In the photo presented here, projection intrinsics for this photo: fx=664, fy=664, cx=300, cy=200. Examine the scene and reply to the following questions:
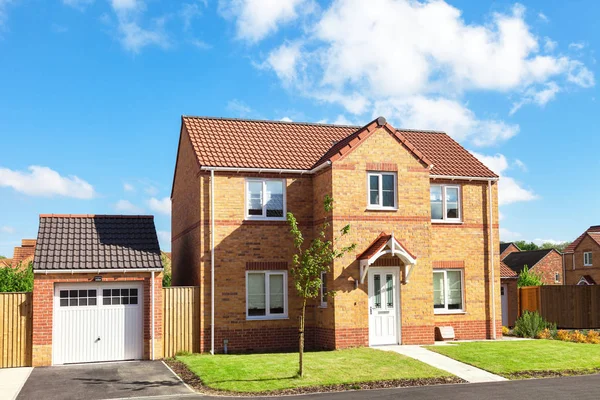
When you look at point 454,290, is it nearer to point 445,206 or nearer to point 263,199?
point 445,206

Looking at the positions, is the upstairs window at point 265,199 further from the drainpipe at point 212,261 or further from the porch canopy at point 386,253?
the porch canopy at point 386,253

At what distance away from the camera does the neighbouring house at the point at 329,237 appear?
22.8 meters

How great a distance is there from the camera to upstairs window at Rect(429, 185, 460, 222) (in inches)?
1037

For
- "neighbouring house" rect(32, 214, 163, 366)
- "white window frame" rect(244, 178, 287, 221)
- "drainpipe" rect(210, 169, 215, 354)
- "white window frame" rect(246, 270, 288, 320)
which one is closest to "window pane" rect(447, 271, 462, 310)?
"white window frame" rect(246, 270, 288, 320)

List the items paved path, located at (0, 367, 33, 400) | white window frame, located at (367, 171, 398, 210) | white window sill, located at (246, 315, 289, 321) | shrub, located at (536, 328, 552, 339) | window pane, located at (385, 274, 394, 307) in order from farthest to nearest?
shrub, located at (536, 328, 552, 339) → white window sill, located at (246, 315, 289, 321) → white window frame, located at (367, 171, 398, 210) → window pane, located at (385, 274, 394, 307) → paved path, located at (0, 367, 33, 400)

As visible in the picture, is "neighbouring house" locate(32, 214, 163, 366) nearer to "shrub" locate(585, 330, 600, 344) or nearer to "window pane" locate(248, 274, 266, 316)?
"window pane" locate(248, 274, 266, 316)

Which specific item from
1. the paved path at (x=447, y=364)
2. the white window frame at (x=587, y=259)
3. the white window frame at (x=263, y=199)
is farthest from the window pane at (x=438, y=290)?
the white window frame at (x=587, y=259)

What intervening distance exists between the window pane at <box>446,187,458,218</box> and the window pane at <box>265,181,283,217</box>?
273 inches

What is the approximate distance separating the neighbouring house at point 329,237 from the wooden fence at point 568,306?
11.0 metres

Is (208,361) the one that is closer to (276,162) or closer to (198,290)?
(198,290)

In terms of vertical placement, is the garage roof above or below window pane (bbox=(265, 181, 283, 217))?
below

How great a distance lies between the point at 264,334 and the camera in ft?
77.5

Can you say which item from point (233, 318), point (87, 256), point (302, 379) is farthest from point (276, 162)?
point (302, 379)

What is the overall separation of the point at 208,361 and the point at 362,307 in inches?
221
